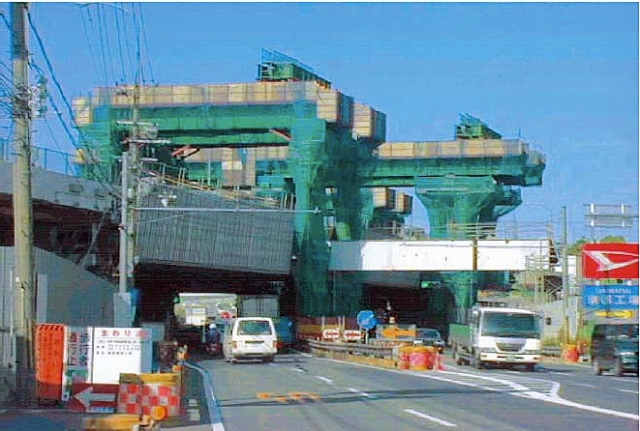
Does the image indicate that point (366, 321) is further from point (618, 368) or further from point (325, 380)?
point (325, 380)

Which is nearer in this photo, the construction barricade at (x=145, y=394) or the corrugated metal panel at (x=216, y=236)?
the construction barricade at (x=145, y=394)

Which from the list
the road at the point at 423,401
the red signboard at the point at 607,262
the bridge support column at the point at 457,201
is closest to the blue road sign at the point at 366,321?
the bridge support column at the point at 457,201

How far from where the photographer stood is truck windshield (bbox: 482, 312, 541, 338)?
148 feet

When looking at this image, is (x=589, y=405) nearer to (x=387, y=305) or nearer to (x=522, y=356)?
(x=522, y=356)

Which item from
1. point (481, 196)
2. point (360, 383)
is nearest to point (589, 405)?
point (360, 383)

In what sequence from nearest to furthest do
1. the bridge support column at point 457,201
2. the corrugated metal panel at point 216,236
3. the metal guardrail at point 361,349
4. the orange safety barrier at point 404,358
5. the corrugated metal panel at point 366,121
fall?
the orange safety barrier at point 404,358
the metal guardrail at point 361,349
the corrugated metal panel at point 216,236
the corrugated metal panel at point 366,121
the bridge support column at point 457,201

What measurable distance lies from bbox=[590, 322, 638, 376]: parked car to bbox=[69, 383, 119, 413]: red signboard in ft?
75.5

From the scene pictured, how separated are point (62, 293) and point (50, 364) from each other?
20819 mm

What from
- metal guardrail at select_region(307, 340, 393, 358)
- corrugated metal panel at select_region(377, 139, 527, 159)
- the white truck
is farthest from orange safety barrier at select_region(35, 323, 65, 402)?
corrugated metal panel at select_region(377, 139, 527, 159)

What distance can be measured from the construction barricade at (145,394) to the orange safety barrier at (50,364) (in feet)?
7.36

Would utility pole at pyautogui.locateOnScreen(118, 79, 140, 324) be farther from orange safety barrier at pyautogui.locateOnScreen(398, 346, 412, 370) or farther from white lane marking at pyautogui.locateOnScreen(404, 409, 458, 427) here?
white lane marking at pyautogui.locateOnScreen(404, 409, 458, 427)

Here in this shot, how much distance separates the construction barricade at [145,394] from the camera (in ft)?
68.9

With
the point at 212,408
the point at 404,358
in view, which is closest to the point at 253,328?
the point at 404,358

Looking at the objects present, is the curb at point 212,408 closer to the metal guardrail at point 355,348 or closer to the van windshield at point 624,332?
the metal guardrail at point 355,348
